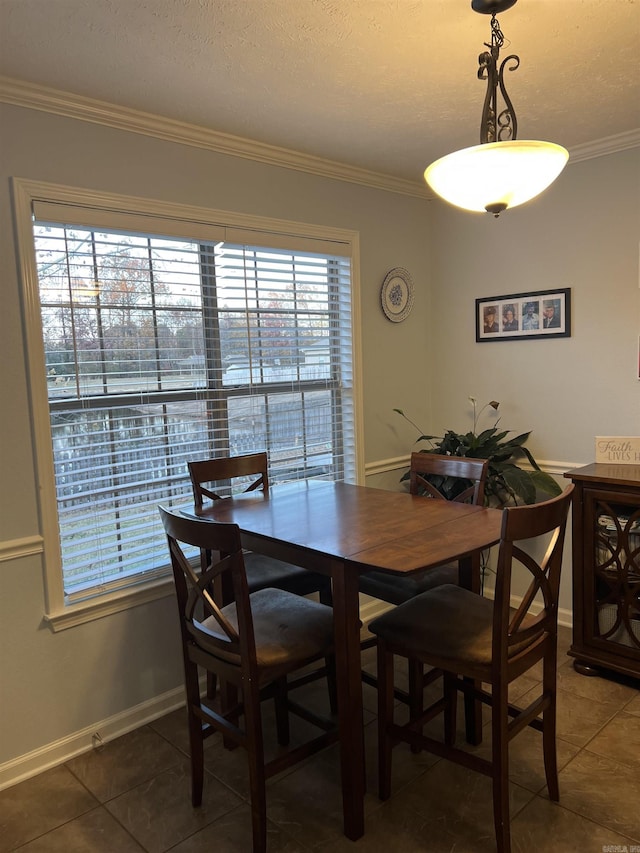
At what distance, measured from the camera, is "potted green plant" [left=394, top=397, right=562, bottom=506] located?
318 centimetres

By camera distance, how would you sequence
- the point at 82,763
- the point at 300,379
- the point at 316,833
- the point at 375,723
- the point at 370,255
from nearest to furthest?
the point at 316,833 → the point at 82,763 → the point at 375,723 → the point at 300,379 → the point at 370,255

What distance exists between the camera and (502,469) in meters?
3.24

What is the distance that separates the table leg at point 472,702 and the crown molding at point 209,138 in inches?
81.2

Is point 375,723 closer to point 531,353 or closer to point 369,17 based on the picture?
point 531,353

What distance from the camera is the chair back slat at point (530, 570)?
165 centimetres

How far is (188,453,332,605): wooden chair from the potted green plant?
1.04 meters

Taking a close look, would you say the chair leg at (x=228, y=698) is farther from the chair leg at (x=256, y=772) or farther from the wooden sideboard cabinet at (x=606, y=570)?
the wooden sideboard cabinet at (x=606, y=570)

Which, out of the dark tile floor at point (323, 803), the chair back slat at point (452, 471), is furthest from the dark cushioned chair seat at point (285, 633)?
the chair back slat at point (452, 471)

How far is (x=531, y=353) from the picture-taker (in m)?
3.39

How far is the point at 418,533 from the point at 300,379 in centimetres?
143

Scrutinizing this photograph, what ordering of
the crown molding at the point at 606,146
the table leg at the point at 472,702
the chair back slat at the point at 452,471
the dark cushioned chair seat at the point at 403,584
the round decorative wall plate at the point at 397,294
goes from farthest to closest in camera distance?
the round decorative wall plate at the point at 397,294, the crown molding at the point at 606,146, the chair back slat at the point at 452,471, the dark cushioned chair seat at the point at 403,584, the table leg at the point at 472,702

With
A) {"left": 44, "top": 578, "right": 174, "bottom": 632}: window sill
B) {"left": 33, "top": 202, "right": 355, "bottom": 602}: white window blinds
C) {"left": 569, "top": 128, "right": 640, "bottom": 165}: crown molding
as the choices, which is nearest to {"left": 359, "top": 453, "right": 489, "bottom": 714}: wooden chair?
{"left": 33, "top": 202, "right": 355, "bottom": 602}: white window blinds

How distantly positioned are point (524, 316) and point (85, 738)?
2965mm

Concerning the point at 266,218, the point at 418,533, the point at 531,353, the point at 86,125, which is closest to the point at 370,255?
the point at 266,218
